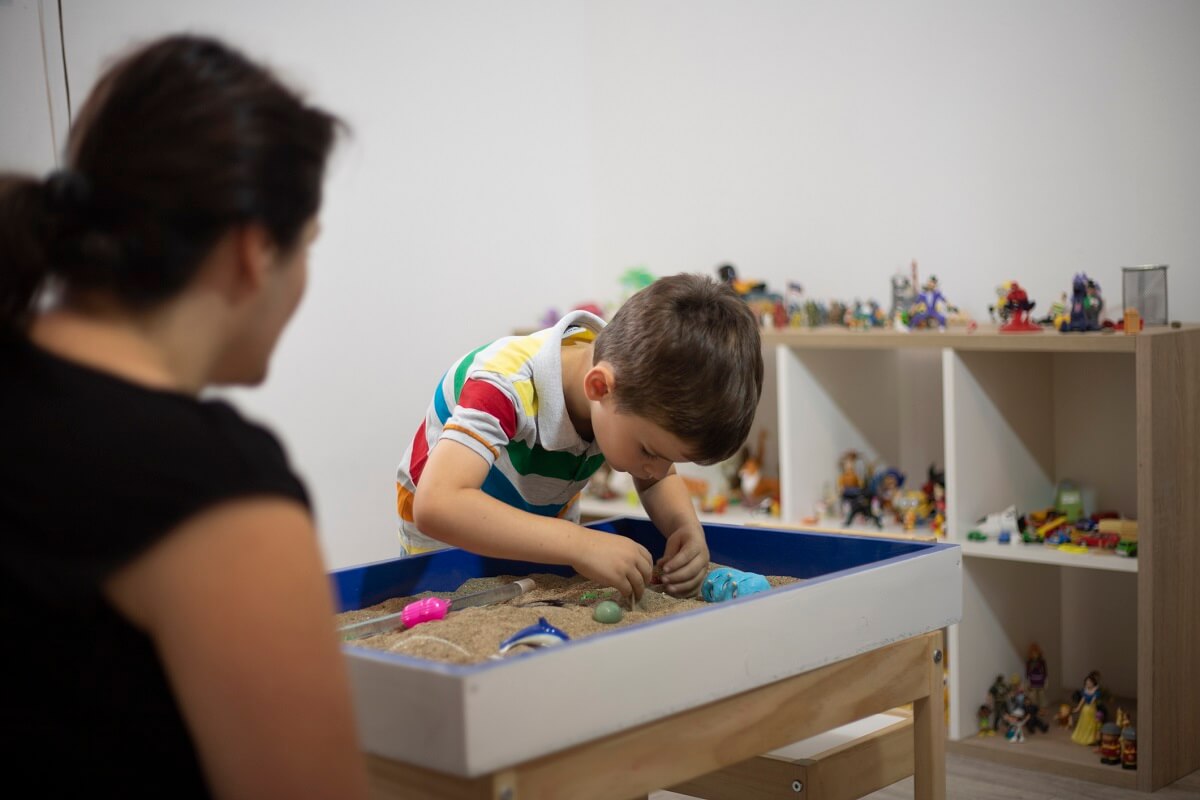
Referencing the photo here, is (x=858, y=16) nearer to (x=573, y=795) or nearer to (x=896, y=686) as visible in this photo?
(x=896, y=686)

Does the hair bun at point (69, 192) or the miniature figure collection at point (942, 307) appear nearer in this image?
the hair bun at point (69, 192)

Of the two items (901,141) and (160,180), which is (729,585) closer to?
(160,180)

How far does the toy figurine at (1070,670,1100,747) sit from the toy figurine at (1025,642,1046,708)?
11 cm

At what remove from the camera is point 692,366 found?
1.40 meters

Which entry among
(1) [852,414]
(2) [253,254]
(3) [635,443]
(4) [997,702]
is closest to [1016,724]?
(4) [997,702]

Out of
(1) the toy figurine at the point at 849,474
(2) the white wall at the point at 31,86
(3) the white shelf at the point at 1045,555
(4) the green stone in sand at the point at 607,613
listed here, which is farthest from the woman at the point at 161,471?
(1) the toy figurine at the point at 849,474

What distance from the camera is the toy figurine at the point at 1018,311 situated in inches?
103

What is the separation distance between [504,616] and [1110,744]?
1.73m

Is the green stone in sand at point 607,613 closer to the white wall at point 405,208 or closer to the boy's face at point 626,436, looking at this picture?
the boy's face at point 626,436

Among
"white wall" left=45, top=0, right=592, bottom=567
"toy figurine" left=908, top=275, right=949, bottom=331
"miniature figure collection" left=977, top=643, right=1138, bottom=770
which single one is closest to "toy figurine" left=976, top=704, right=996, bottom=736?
"miniature figure collection" left=977, top=643, right=1138, bottom=770

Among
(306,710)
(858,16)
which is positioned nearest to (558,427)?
(306,710)

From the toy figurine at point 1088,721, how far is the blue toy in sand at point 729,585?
5.02 feet

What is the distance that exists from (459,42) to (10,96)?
136 centimetres

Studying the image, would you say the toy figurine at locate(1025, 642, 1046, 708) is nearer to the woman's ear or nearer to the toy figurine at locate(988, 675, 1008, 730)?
the toy figurine at locate(988, 675, 1008, 730)
